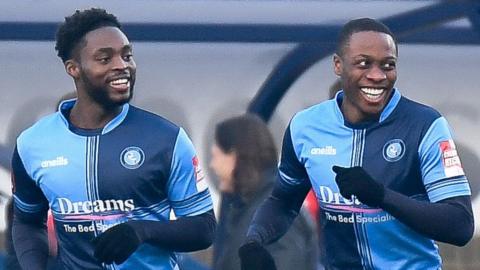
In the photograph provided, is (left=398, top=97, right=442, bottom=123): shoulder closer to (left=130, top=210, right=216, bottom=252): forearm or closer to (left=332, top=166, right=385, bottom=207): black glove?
(left=332, top=166, right=385, bottom=207): black glove

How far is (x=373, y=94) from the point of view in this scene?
3.19 m

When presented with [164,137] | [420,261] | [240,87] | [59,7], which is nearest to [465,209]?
[420,261]

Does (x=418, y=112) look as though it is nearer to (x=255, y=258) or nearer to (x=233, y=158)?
(x=255, y=258)

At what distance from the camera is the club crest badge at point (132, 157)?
10.4 feet

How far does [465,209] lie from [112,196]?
0.77 metres

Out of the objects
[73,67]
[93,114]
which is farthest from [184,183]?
[73,67]

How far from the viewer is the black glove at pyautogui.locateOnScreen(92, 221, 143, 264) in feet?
9.85

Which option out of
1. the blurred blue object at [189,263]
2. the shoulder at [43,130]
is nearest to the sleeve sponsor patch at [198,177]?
the shoulder at [43,130]

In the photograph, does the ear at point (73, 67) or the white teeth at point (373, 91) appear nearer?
the white teeth at point (373, 91)

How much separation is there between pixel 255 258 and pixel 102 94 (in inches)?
19.9

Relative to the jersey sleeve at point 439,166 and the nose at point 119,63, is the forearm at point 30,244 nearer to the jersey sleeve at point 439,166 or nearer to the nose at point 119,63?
the nose at point 119,63

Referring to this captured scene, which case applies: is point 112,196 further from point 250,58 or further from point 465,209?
point 250,58

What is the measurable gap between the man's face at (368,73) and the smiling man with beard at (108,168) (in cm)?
39

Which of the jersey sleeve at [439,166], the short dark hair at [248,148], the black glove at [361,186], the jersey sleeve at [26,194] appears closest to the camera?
the black glove at [361,186]
